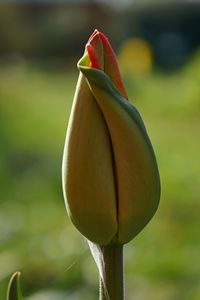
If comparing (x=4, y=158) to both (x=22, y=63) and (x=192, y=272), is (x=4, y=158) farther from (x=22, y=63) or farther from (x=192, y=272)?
(x=22, y=63)

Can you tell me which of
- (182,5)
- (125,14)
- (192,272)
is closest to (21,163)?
(192,272)

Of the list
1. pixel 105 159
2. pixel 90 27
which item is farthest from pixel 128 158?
pixel 90 27

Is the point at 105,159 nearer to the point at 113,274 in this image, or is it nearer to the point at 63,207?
the point at 113,274

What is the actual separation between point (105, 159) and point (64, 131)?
4.23 meters

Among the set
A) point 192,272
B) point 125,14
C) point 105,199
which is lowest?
point 192,272

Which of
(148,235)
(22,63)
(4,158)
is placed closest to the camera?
(148,235)

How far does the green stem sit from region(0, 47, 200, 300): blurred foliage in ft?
0.23

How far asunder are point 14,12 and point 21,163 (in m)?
6.98

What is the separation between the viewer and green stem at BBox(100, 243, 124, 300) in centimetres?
46

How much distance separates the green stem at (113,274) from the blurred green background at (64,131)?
2.8 inches

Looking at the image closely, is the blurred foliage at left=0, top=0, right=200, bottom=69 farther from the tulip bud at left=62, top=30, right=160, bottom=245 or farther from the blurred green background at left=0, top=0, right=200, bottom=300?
the tulip bud at left=62, top=30, right=160, bottom=245

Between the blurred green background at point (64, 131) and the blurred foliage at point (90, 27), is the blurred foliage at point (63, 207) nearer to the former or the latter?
the blurred green background at point (64, 131)

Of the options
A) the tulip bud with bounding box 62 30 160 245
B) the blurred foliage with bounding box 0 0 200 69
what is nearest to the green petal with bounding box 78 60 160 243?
the tulip bud with bounding box 62 30 160 245

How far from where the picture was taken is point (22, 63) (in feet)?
27.8
